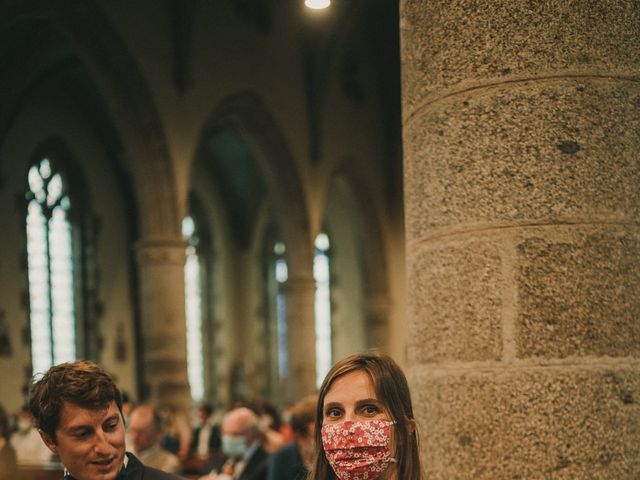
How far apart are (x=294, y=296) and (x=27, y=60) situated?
651 cm

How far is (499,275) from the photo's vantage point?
2414 millimetres

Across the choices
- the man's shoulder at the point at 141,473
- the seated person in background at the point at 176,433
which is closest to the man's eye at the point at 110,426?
the man's shoulder at the point at 141,473

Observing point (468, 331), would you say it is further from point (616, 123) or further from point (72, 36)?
point (72, 36)

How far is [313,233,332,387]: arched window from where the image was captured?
23.3 m

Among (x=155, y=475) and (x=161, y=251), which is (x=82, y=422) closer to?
(x=155, y=475)

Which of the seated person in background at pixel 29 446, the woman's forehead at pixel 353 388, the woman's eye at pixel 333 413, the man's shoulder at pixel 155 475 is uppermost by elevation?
the woman's forehead at pixel 353 388

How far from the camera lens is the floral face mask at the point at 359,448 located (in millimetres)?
1954

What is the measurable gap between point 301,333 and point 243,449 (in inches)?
440

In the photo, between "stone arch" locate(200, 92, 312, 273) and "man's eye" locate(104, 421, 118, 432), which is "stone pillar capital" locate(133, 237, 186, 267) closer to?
"stone arch" locate(200, 92, 312, 273)

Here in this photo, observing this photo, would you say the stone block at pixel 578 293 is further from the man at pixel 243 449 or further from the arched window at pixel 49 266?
the arched window at pixel 49 266

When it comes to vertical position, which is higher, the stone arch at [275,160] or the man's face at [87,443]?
the stone arch at [275,160]

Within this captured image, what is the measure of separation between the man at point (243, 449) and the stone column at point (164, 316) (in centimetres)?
690

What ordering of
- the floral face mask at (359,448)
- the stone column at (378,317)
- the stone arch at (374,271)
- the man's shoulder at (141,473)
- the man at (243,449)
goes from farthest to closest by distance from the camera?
1. the stone column at (378,317)
2. the stone arch at (374,271)
3. the man at (243,449)
4. the man's shoulder at (141,473)
5. the floral face mask at (359,448)

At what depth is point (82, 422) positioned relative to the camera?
248 centimetres
